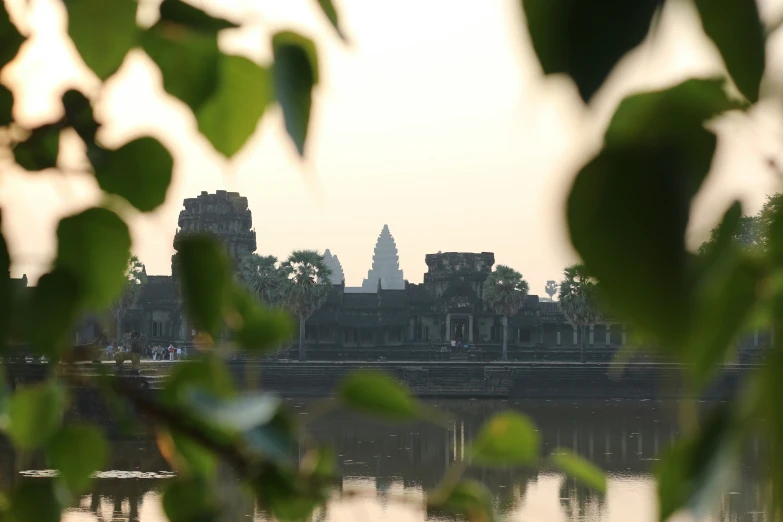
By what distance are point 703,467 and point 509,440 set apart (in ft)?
0.77

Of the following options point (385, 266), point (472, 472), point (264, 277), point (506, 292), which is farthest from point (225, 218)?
point (385, 266)

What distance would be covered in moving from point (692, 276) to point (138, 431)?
14.4 inches

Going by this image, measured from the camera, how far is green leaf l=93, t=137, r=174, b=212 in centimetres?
46

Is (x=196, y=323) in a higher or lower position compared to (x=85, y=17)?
lower

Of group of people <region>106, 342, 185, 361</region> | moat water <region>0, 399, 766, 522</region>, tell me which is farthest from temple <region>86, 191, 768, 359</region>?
moat water <region>0, 399, 766, 522</region>

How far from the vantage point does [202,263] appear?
372 mm

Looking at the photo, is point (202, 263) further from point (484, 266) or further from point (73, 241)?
point (484, 266)

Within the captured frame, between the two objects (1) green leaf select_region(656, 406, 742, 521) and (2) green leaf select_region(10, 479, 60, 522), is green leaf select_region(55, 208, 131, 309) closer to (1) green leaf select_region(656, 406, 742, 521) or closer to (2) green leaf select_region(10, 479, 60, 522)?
(2) green leaf select_region(10, 479, 60, 522)

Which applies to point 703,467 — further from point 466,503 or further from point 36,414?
point 36,414

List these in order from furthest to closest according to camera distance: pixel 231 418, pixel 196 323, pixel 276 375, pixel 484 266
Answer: pixel 484 266
pixel 276 375
pixel 196 323
pixel 231 418

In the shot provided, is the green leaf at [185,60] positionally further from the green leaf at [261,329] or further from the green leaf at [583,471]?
the green leaf at [583,471]

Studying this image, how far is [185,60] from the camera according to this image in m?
0.44

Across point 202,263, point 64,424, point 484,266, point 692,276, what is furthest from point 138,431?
point 484,266

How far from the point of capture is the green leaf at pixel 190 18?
16.0 inches
